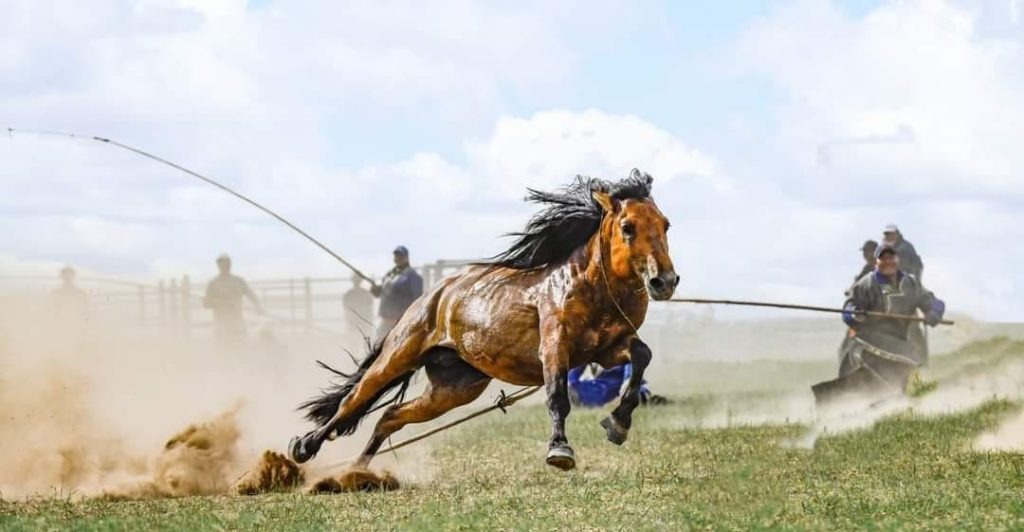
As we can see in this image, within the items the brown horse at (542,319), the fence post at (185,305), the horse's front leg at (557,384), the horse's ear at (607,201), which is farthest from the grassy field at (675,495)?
the fence post at (185,305)

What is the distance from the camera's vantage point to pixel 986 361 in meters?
15.7

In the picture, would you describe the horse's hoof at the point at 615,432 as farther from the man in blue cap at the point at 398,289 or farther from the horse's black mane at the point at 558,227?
the man in blue cap at the point at 398,289

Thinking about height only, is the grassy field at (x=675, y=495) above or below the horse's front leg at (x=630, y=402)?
below

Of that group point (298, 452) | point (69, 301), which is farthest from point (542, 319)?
point (69, 301)

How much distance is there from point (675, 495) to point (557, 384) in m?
0.91

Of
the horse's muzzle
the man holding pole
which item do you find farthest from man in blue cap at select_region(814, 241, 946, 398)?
the horse's muzzle

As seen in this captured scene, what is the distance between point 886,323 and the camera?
1509 centimetres

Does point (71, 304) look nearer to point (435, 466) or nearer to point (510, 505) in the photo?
point (435, 466)

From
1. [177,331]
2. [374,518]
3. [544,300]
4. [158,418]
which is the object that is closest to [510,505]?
[374,518]

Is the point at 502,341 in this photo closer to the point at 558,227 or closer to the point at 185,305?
the point at 558,227

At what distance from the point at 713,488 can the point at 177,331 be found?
58.2ft

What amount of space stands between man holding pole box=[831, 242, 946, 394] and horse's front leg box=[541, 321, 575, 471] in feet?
21.4

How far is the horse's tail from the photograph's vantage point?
1034cm

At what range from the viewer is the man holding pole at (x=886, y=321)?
14.9 m
